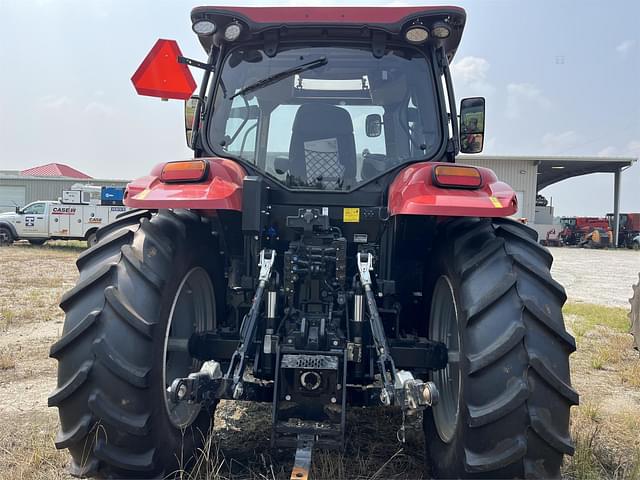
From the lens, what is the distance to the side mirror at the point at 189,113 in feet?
11.6

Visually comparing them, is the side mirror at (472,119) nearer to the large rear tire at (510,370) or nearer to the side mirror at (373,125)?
the side mirror at (373,125)

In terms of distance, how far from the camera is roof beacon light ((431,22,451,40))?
2996mm

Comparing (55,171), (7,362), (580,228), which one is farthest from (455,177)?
(55,171)

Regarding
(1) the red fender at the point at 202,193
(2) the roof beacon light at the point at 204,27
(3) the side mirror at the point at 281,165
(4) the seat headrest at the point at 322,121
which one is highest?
(2) the roof beacon light at the point at 204,27

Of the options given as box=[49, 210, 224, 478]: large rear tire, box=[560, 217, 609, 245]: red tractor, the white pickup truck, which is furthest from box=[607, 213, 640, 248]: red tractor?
box=[49, 210, 224, 478]: large rear tire

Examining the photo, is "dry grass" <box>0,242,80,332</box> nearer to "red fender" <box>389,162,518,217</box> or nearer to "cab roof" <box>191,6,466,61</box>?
"cab roof" <box>191,6,466,61</box>

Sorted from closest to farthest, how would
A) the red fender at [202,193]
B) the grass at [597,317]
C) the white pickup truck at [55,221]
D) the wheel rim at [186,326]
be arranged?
the red fender at [202,193] < the wheel rim at [186,326] < the grass at [597,317] < the white pickup truck at [55,221]

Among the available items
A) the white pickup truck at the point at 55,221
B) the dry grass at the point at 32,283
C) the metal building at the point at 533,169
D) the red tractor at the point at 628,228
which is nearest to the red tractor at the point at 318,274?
the dry grass at the point at 32,283

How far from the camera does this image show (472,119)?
3.50 metres

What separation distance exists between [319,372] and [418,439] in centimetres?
121

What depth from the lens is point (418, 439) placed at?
3.22m

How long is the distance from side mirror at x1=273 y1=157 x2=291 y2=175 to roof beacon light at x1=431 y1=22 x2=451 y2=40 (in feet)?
3.72

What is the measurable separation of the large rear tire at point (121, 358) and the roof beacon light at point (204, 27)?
1233 mm

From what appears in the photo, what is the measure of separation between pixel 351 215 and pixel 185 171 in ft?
3.06
